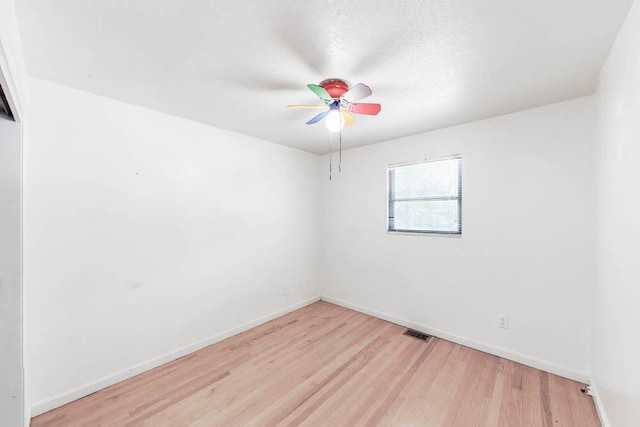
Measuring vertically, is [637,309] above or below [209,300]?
above

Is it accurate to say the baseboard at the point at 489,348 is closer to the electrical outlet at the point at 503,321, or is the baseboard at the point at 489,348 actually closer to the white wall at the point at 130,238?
the electrical outlet at the point at 503,321

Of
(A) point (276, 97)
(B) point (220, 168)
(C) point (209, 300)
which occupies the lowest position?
(C) point (209, 300)

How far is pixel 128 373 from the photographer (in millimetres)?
2295

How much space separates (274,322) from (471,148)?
3.13m

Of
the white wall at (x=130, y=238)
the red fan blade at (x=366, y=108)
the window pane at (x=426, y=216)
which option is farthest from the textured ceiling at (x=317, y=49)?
the window pane at (x=426, y=216)

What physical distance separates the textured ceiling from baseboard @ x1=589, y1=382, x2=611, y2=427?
7.53ft

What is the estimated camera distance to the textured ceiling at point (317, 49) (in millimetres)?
1271

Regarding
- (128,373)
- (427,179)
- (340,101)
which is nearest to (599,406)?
(427,179)

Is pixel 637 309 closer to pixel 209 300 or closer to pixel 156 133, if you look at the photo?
pixel 209 300

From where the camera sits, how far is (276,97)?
221cm

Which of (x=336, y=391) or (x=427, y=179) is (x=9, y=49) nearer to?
(x=336, y=391)

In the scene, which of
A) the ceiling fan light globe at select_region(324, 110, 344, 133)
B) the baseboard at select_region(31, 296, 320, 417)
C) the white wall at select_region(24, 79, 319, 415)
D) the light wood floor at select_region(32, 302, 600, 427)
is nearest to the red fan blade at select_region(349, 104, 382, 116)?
the ceiling fan light globe at select_region(324, 110, 344, 133)

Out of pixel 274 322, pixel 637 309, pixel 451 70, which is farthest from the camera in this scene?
pixel 274 322

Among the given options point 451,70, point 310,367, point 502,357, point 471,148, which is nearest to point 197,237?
point 310,367
